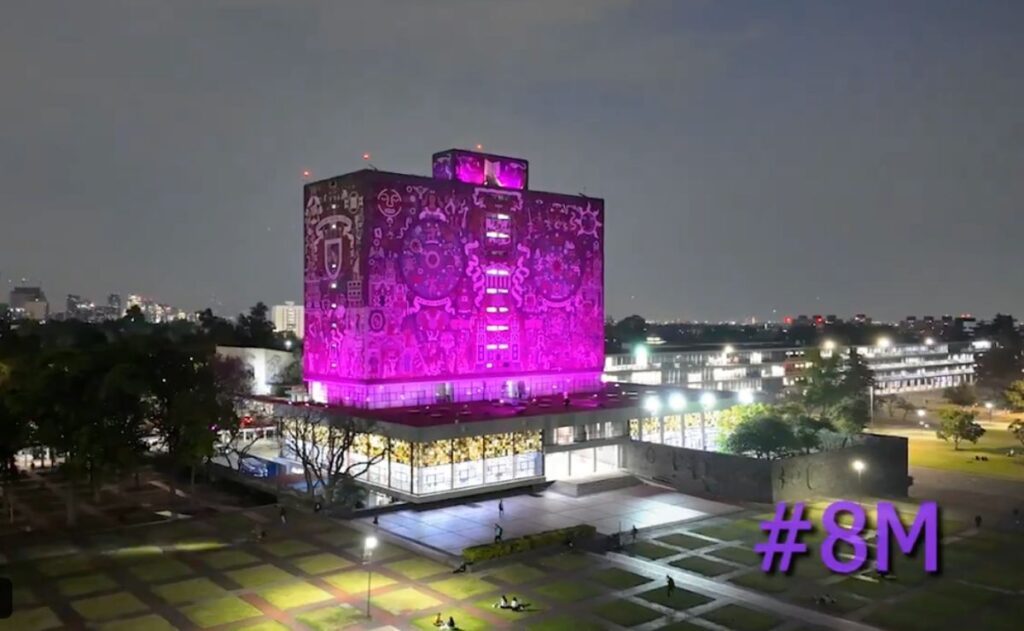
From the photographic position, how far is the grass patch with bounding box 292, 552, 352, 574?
41.0m

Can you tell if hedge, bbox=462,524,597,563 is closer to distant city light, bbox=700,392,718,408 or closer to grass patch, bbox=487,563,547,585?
grass patch, bbox=487,563,547,585

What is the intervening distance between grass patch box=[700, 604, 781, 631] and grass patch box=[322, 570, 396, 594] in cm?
1477

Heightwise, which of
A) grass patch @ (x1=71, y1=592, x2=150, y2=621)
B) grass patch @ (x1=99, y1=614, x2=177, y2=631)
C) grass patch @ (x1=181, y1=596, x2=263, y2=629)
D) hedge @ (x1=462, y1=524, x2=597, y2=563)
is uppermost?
hedge @ (x1=462, y1=524, x2=597, y2=563)

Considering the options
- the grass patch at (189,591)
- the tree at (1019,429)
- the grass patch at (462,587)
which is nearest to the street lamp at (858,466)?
the tree at (1019,429)

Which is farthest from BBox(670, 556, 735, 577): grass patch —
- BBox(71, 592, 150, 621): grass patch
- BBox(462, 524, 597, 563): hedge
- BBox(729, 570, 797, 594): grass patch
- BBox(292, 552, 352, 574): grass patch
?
BBox(71, 592, 150, 621): grass patch

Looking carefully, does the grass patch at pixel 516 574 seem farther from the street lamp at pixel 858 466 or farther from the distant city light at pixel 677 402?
the street lamp at pixel 858 466

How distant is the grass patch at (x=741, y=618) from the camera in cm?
3419

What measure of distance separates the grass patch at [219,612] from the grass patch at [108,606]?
2247 mm

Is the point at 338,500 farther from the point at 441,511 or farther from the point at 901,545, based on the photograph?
the point at 901,545

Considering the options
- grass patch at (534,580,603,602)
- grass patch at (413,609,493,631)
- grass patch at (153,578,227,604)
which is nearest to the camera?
grass patch at (413,609,493,631)

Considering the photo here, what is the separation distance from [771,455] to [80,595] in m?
45.7

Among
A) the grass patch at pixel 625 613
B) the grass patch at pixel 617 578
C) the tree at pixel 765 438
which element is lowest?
the grass patch at pixel 625 613

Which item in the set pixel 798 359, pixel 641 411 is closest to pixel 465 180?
pixel 641 411

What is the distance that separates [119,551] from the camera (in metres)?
43.7
